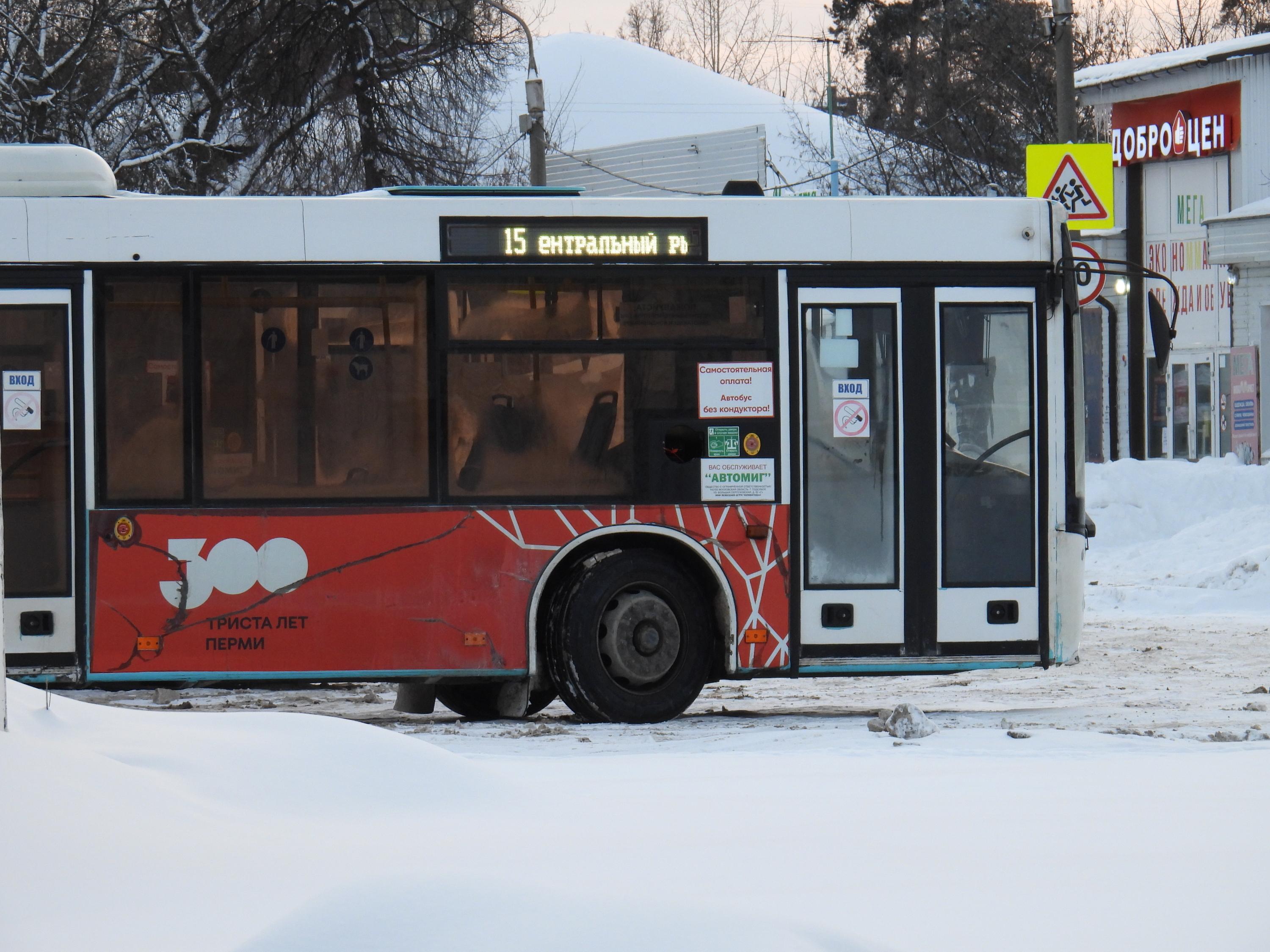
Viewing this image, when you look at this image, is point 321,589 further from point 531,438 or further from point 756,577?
point 756,577

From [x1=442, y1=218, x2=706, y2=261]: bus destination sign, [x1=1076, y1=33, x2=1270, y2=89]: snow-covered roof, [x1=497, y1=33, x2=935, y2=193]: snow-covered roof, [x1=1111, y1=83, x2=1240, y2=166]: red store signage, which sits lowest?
[x1=442, y1=218, x2=706, y2=261]: bus destination sign

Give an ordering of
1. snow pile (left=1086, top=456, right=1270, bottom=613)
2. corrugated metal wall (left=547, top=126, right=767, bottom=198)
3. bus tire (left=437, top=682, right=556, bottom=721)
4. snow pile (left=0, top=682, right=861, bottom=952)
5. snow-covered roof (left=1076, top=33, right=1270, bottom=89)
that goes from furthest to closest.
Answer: corrugated metal wall (left=547, top=126, right=767, bottom=198)
snow-covered roof (left=1076, top=33, right=1270, bottom=89)
snow pile (left=1086, top=456, right=1270, bottom=613)
bus tire (left=437, top=682, right=556, bottom=721)
snow pile (left=0, top=682, right=861, bottom=952)

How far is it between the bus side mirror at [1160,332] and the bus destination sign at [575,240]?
2501mm

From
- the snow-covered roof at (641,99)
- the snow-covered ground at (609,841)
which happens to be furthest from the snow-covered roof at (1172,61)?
the snow-covered roof at (641,99)

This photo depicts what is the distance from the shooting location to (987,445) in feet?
28.9

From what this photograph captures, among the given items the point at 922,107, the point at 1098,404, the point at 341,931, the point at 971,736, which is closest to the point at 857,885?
the point at 341,931

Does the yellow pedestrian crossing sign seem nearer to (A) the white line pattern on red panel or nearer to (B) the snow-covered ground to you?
(A) the white line pattern on red panel

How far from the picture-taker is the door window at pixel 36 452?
8.33m

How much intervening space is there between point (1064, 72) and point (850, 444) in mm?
10109

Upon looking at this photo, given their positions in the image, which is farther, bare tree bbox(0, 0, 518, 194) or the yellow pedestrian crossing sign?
bare tree bbox(0, 0, 518, 194)

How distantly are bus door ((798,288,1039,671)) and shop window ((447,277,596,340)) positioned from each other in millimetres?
1204

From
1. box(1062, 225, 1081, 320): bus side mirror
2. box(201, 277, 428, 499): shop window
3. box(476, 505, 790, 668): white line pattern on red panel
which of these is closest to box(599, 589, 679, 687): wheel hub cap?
box(476, 505, 790, 668): white line pattern on red panel

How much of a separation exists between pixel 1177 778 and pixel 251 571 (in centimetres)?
471

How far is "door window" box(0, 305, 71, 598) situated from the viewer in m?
8.33
